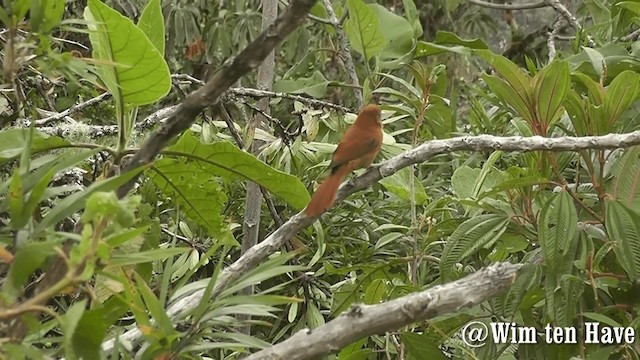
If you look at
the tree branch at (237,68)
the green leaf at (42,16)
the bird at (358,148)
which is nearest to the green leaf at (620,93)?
the bird at (358,148)

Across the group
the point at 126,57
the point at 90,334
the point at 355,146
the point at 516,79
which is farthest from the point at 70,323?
the point at 516,79

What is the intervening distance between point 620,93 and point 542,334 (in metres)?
0.38

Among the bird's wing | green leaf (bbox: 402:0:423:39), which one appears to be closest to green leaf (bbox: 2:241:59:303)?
the bird's wing

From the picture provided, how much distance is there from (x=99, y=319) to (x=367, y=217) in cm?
112

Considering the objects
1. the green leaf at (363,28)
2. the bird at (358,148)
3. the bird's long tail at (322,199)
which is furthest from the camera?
the green leaf at (363,28)

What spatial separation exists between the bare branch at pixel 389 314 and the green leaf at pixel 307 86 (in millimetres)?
1032

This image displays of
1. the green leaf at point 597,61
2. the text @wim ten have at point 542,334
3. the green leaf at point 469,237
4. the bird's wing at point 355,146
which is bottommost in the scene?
the text @wim ten have at point 542,334

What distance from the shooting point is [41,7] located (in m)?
0.69

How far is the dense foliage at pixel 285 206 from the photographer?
0.67m

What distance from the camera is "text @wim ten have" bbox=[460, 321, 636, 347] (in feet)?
3.81

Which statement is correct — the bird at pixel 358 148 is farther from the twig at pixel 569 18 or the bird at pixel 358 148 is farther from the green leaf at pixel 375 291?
the twig at pixel 569 18

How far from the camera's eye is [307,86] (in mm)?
1719

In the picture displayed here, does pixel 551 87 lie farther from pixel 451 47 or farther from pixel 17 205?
pixel 17 205

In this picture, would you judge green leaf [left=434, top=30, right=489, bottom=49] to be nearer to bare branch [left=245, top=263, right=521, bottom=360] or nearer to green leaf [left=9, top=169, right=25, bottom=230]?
bare branch [left=245, top=263, right=521, bottom=360]
